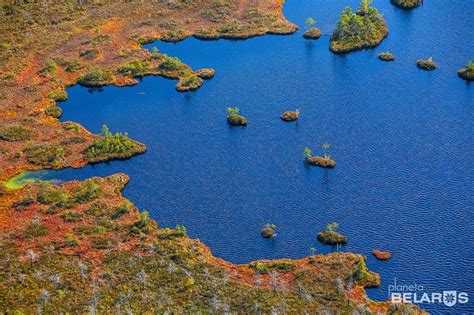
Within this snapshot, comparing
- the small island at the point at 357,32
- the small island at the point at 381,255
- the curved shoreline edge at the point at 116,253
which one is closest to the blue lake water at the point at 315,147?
the small island at the point at 381,255

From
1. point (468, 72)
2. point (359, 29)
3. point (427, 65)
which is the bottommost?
point (468, 72)

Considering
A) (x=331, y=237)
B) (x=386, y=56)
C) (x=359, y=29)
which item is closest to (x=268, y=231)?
(x=331, y=237)

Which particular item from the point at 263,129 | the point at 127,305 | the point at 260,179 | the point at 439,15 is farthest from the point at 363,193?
the point at 439,15

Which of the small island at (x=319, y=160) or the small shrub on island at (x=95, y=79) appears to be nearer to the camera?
the small island at (x=319, y=160)

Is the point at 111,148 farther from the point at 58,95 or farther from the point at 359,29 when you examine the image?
the point at 359,29

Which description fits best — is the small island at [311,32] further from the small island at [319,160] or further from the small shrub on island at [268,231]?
the small shrub on island at [268,231]

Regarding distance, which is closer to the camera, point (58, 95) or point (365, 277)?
point (365, 277)
